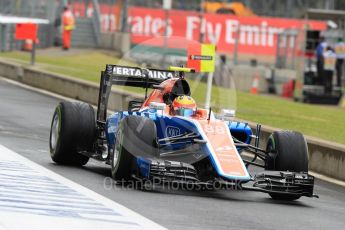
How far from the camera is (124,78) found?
14.9m

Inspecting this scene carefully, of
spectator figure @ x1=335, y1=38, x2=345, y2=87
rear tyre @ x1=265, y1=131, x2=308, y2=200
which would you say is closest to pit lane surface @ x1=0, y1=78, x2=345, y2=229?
rear tyre @ x1=265, y1=131, x2=308, y2=200

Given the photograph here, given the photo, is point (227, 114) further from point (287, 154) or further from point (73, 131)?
point (73, 131)

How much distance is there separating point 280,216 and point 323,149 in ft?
16.9

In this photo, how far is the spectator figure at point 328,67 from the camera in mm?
38037

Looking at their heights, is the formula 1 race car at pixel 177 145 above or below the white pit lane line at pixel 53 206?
above

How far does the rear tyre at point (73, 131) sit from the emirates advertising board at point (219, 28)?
26997 mm

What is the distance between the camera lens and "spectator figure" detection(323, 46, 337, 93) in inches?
1498

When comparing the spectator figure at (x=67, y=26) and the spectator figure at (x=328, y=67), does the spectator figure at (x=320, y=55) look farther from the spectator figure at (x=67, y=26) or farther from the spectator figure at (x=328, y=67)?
the spectator figure at (x=67, y=26)

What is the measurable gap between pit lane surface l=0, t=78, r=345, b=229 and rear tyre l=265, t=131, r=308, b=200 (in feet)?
1.32

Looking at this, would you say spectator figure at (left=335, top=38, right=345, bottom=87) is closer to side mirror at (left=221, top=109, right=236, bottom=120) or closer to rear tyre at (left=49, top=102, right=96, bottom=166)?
rear tyre at (left=49, top=102, right=96, bottom=166)

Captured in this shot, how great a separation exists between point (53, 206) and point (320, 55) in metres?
27.4

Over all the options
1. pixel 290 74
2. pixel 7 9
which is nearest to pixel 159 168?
pixel 290 74

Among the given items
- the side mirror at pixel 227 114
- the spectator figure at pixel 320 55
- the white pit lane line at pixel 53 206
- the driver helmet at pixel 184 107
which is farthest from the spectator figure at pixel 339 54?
the white pit lane line at pixel 53 206

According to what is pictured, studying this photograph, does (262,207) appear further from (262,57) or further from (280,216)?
(262,57)
